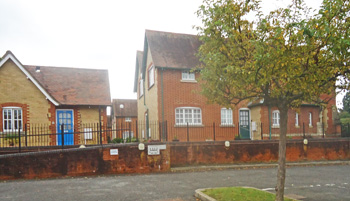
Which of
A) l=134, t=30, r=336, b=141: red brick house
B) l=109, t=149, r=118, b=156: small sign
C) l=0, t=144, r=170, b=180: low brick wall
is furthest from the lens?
l=134, t=30, r=336, b=141: red brick house

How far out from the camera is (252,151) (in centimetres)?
1592

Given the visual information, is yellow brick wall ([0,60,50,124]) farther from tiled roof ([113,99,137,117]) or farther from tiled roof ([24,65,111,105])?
tiled roof ([113,99,137,117])

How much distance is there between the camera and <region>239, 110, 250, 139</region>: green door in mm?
22750

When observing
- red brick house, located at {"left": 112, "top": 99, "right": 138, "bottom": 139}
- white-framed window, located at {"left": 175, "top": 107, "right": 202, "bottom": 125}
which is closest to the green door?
white-framed window, located at {"left": 175, "top": 107, "right": 202, "bottom": 125}

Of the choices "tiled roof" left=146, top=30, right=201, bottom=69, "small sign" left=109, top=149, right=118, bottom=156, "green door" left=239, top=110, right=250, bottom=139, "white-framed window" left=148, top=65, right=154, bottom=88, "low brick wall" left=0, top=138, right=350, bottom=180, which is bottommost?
"low brick wall" left=0, top=138, right=350, bottom=180

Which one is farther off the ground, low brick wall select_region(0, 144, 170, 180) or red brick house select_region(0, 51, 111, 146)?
red brick house select_region(0, 51, 111, 146)

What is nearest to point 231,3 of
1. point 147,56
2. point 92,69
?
point 147,56

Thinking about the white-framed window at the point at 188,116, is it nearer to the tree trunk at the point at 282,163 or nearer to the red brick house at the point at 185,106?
the red brick house at the point at 185,106

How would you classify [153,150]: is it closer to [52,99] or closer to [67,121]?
[52,99]

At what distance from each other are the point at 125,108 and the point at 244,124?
1157 inches

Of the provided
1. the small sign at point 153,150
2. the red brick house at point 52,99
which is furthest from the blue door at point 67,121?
the small sign at point 153,150

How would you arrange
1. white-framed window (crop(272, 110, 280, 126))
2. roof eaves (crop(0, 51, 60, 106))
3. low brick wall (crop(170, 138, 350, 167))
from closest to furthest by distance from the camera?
low brick wall (crop(170, 138, 350, 167)) → roof eaves (crop(0, 51, 60, 106)) → white-framed window (crop(272, 110, 280, 126))

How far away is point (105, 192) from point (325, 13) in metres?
7.37

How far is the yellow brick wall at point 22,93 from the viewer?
18.8m
